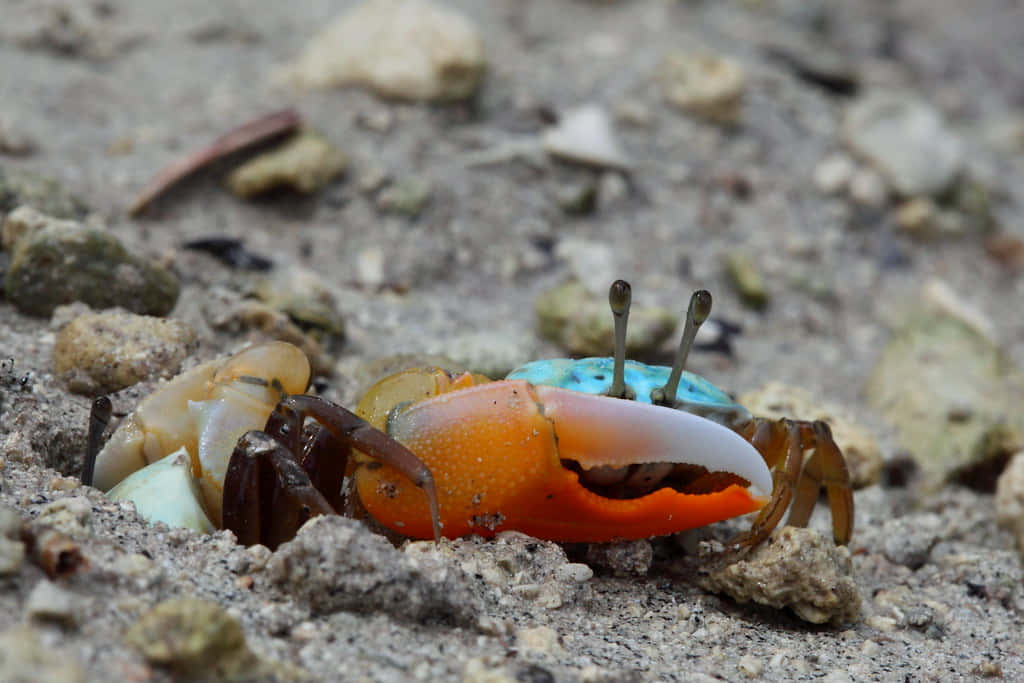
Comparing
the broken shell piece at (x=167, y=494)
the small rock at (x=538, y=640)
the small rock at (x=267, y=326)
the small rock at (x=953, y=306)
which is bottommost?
the small rock at (x=538, y=640)

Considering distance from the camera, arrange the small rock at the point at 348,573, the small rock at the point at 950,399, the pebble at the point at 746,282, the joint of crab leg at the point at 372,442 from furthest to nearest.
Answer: the pebble at the point at 746,282
the small rock at the point at 950,399
the joint of crab leg at the point at 372,442
the small rock at the point at 348,573

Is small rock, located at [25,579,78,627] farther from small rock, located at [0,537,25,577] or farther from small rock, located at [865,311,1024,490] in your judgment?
small rock, located at [865,311,1024,490]

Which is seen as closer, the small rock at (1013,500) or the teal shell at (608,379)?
the teal shell at (608,379)

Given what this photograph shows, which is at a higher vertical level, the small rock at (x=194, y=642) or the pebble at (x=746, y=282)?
the pebble at (x=746, y=282)

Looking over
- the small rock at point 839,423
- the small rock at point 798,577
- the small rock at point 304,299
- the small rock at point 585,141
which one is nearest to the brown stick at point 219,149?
the small rock at point 304,299

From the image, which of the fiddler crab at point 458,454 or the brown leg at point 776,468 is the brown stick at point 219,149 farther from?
the brown leg at point 776,468

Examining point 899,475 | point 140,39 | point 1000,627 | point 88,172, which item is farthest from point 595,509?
point 140,39

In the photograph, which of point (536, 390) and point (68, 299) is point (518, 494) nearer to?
point (536, 390)
